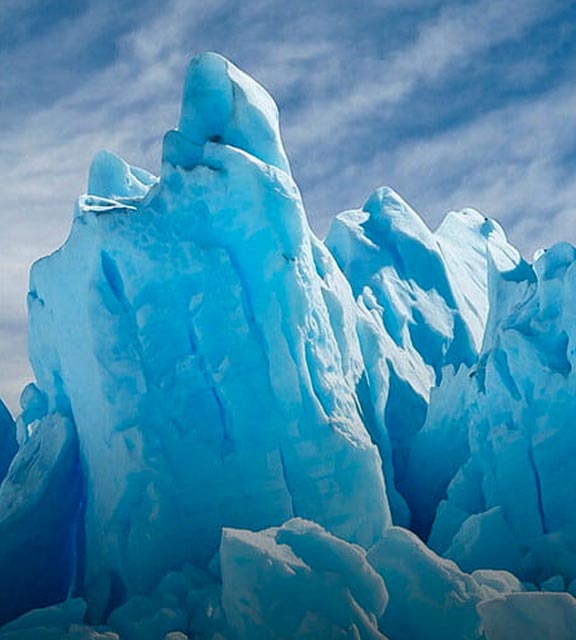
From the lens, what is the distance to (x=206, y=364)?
753 centimetres

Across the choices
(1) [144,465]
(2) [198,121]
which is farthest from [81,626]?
(2) [198,121]

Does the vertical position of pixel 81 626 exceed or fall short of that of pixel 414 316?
it falls short

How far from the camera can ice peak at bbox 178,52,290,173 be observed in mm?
8016

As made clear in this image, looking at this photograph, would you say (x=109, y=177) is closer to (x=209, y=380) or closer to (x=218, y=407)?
(x=209, y=380)

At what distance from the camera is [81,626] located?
18.6 ft

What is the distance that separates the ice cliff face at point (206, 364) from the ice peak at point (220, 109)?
0.01 metres

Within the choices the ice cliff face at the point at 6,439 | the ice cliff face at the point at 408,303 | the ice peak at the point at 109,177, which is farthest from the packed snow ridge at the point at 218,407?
the ice peak at the point at 109,177

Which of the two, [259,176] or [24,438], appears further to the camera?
[24,438]

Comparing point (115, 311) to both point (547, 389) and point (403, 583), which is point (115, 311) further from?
point (547, 389)

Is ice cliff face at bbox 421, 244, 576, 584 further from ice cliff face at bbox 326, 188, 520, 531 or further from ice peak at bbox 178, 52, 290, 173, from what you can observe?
ice peak at bbox 178, 52, 290, 173

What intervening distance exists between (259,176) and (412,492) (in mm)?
4084

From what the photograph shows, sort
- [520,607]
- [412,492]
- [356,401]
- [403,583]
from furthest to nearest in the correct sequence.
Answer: [412,492], [356,401], [403,583], [520,607]

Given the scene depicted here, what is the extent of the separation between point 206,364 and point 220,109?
2450mm

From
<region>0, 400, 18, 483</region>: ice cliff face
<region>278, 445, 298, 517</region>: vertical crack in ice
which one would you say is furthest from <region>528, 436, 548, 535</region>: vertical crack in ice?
<region>0, 400, 18, 483</region>: ice cliff face
